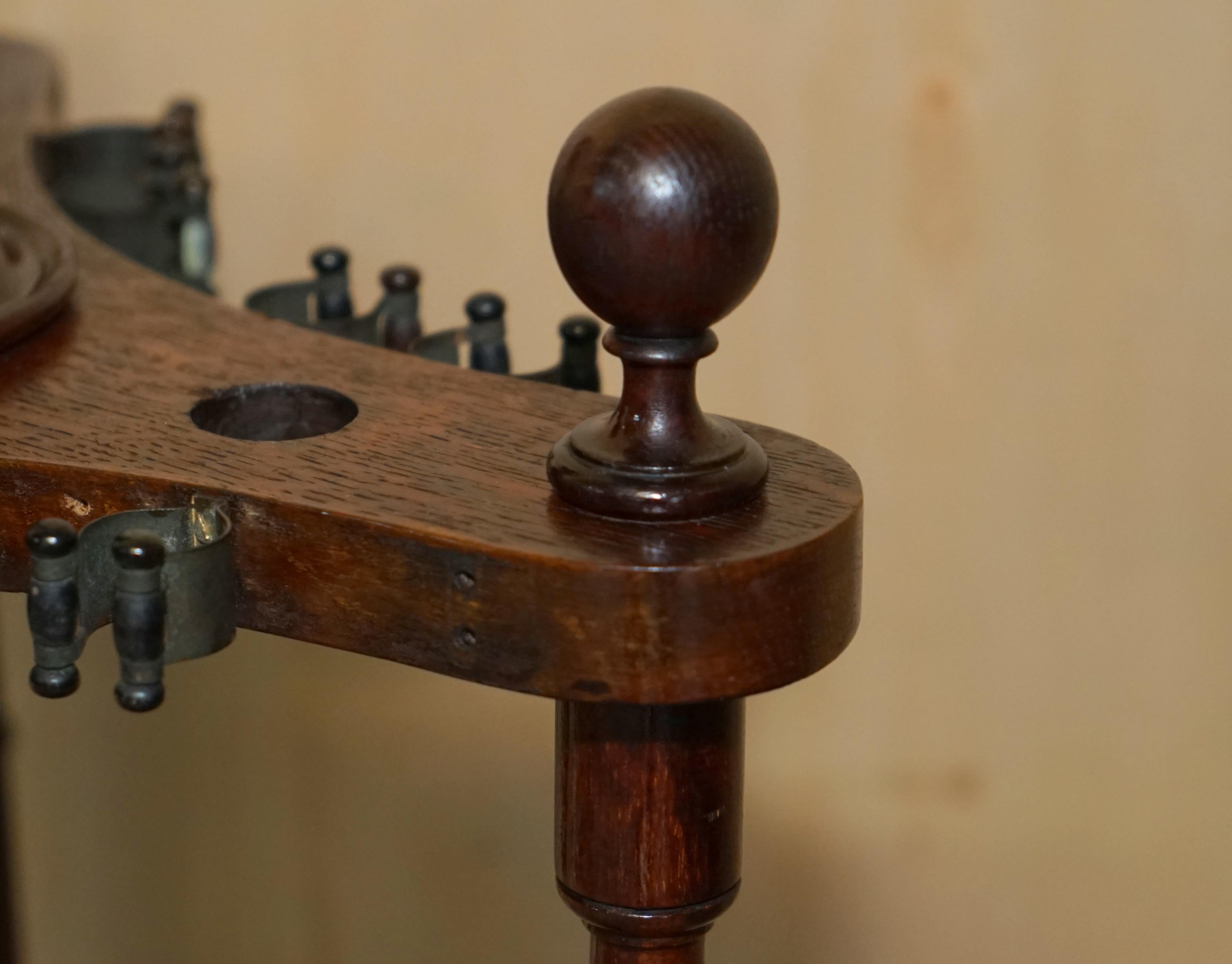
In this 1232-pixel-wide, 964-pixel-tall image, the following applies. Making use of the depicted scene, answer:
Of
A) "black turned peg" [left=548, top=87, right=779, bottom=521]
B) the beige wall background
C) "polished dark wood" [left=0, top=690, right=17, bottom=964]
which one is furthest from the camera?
"polished dark wood" [left=0, top=690, right=17, bottom=964]

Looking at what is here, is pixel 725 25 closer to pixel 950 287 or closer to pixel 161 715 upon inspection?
pixel 950 287

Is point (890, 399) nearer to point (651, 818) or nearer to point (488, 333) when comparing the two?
point (488, 333)

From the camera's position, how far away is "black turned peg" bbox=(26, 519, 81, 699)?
48 centimetres

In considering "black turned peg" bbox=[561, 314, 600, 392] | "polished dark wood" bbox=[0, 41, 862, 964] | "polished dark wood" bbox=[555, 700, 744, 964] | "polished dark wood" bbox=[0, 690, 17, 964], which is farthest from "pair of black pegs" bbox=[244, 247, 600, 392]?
"polished dark wood" bbox=[0, 690, 17, 964]

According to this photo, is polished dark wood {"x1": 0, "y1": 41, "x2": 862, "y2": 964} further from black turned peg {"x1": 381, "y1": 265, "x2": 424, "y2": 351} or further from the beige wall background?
the beige wall background

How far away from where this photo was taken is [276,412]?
65 centimetres

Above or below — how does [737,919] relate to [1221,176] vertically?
below

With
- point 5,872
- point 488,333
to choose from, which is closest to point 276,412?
point 488,333

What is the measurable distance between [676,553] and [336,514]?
4.4 inches

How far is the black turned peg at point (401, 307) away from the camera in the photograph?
82cm

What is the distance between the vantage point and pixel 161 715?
1.51 meters

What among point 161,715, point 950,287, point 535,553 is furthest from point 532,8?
point 535,553

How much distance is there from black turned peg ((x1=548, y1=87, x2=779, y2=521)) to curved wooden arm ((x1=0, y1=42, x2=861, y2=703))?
0.04ft

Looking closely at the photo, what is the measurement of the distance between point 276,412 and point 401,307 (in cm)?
19
